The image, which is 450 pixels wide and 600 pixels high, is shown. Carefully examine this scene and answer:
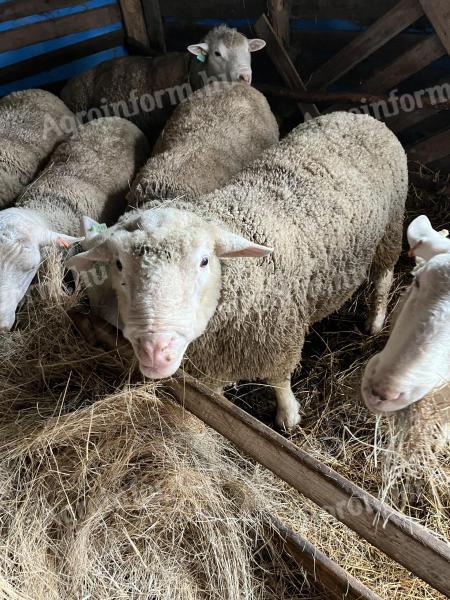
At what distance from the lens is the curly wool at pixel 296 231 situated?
2455mm

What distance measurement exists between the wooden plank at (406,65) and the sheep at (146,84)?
49.3 inches

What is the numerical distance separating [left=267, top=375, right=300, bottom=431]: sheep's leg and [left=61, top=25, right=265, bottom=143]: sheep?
308 centimetres

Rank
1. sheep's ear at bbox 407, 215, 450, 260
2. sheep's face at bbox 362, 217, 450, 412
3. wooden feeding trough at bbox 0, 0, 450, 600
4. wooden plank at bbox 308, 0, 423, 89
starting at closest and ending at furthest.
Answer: sheep's face at bbox 362, 217, 450, 412, sheep's ear at bbox 407, 215, 450, 260, wooden plank at bbox 308, 0, 423, 89, wooden feeding trough at bbox 0, 0, 450, 600

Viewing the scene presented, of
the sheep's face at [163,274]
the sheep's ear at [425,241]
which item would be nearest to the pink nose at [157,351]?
the sheep's face at [163,274]

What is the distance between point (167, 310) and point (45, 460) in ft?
3.48

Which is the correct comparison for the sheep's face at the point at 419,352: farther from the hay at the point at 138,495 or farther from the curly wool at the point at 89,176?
the curly wool at the point at 89,176

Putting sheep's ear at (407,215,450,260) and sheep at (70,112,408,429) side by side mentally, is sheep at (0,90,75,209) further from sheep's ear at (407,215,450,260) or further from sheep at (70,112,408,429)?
sheep's ear at (407,215,450,260)

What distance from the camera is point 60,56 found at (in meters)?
5.20

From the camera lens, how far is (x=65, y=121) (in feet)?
14.8

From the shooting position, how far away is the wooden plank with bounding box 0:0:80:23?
185 inches

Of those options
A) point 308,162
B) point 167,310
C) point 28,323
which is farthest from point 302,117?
point 167,310

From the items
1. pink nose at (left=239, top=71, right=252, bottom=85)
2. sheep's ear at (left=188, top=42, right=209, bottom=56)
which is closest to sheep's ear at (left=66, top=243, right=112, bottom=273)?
pink nose at (left=239, top=71, right=252, bottom=85)

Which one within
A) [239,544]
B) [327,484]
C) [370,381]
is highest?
[370,381]

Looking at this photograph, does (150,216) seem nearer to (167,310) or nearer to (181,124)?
(167,310)
